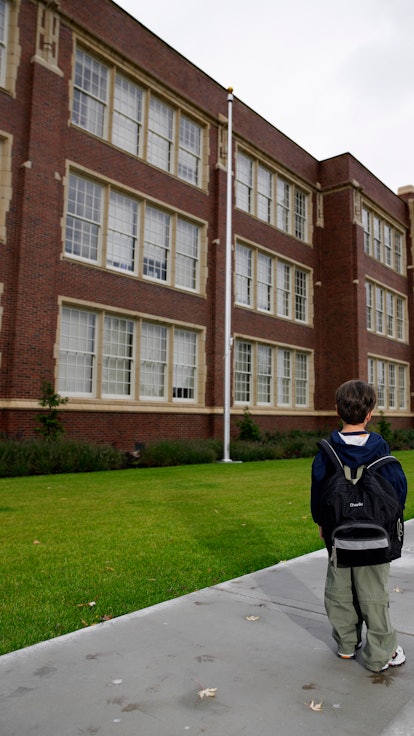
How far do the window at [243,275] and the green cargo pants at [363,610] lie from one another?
19539 millimetres

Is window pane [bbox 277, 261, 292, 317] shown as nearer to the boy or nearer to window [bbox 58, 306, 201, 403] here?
window [bbox 58, 306, 201, 403]

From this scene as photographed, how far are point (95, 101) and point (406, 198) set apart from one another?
884 inches

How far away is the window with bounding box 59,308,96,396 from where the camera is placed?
15.9 m

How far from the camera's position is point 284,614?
138 inches

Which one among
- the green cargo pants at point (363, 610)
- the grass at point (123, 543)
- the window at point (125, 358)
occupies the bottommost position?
the grass at point (123, 543)

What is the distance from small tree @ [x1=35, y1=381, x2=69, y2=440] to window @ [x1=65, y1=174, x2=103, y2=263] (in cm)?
412

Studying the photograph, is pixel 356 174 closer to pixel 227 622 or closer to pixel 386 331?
pixel 386 331

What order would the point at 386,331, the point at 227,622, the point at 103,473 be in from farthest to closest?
the point at 386,331, the point at 103,473, the point at 227,622

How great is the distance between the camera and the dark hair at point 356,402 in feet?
9.87

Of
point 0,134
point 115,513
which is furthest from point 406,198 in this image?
point 115,513

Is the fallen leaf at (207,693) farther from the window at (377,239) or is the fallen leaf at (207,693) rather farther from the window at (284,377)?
the window at (377,239)

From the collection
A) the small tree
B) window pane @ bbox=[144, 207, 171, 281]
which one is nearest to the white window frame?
the small tree

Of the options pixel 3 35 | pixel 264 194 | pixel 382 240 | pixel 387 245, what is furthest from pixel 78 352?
pixel 387 245

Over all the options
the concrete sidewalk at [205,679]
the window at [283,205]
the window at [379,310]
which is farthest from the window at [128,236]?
the concrete sidewalk at [205,679]
